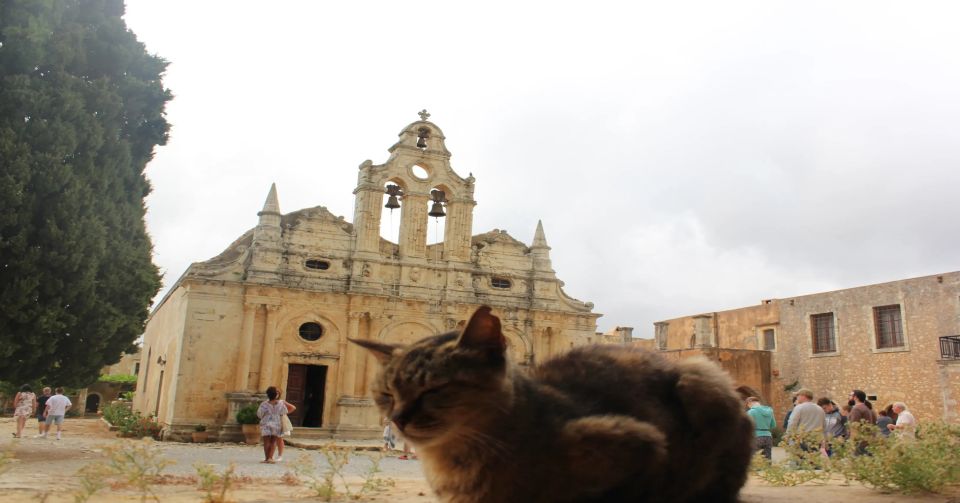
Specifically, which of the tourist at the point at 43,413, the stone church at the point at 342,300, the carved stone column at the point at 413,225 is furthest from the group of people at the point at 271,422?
the carved stone column at the point at 413,225

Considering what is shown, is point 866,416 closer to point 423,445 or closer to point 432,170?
point 423,445

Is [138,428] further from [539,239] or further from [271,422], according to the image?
[539,239]

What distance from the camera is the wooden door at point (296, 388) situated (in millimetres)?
22172

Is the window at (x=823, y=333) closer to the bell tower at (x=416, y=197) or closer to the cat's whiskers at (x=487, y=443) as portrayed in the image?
the bell tower at (x=416, y=197)

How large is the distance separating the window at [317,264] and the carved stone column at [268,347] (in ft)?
6.56

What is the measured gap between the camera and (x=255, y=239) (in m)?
22.5

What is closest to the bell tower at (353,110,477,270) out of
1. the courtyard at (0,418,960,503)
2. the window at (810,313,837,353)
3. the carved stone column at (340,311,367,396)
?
the carved stone column at (340,311,367,396)

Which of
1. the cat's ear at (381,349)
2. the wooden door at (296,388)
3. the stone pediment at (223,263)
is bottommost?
the wooden door at (296,388)

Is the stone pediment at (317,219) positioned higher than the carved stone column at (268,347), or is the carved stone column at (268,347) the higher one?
the stone pediment at (317,219)

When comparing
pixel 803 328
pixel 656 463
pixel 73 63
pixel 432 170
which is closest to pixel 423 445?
pixel 656 463

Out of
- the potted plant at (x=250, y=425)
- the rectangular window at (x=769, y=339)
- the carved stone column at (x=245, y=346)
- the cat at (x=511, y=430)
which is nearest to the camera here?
the cat at (x=511, y=430)

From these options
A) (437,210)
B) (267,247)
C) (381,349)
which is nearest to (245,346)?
(267,247)

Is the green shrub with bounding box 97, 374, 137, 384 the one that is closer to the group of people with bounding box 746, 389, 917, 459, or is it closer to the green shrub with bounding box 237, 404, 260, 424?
the green shrub with bounding box 237, 404, 260, 424

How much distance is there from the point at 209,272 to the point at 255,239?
1.93 metres
